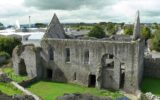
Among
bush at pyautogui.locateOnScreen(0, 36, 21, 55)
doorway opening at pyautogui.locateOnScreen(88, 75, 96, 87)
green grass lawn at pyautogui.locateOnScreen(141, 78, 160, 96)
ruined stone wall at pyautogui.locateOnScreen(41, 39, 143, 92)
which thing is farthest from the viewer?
bush at pyautogui.locateOnScreen(0, 36, 21, 55)

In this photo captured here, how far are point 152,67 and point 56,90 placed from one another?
13.2 metres

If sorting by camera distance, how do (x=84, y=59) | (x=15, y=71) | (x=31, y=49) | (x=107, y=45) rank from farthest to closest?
(x=15, y=71), (x=31, y=49), (x=84, y=59), (x=107, y=45)

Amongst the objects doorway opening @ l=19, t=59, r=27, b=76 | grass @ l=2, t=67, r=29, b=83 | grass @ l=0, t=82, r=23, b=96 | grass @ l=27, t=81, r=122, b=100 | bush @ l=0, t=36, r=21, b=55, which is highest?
bush @ l=0, t=36, r=21, b=55

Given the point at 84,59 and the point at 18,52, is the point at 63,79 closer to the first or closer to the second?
the point at 84,59

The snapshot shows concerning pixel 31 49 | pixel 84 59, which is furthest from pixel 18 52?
pixel 84 59

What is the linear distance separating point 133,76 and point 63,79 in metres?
9.08

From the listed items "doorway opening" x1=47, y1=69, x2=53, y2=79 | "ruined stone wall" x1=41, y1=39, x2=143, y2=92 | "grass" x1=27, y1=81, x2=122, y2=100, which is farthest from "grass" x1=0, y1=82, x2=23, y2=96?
"doorway opening" x1=47, y1=69, x2=53, y2=79

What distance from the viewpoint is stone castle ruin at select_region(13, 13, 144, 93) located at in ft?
94.1

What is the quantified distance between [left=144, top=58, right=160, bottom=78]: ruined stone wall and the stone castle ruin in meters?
2.60

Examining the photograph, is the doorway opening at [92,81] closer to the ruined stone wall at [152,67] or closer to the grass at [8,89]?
the ruined stone wall at [152,67]

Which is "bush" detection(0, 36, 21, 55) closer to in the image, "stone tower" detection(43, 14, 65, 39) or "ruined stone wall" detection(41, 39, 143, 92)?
"stone tower" detection(43, 14, 65, 39)

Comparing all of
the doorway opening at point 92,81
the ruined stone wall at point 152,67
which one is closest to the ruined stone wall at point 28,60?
the doorway opening at point 92,81

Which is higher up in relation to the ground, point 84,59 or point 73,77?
point 84,59

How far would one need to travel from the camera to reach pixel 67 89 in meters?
29.7
